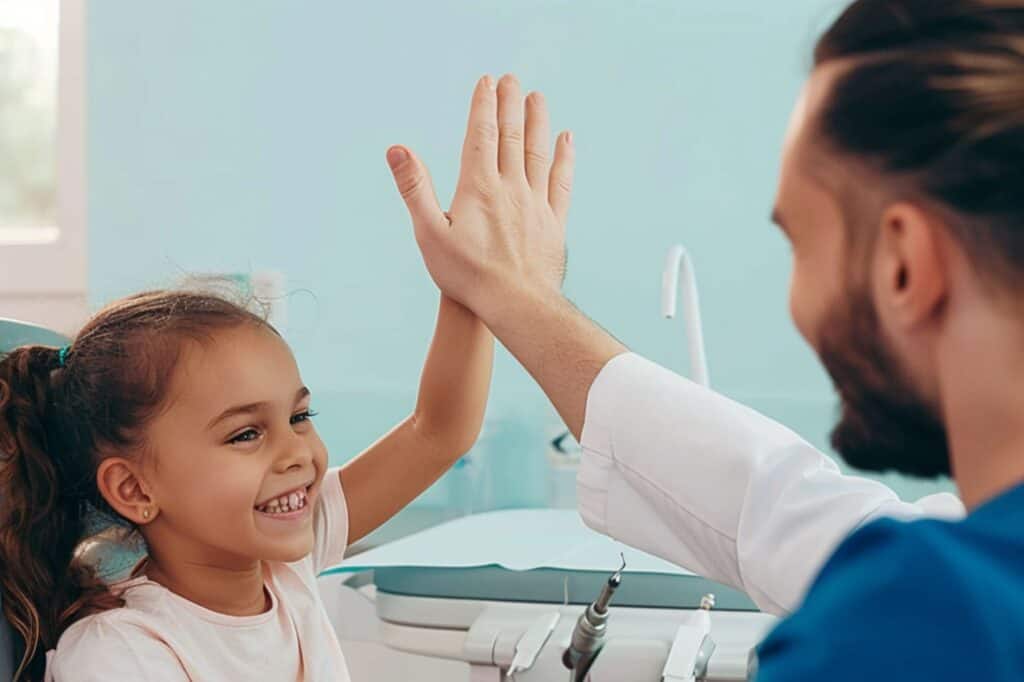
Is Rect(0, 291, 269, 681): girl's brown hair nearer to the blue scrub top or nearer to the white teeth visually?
the white teeth

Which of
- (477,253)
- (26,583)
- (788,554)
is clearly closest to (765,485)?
(788,554)

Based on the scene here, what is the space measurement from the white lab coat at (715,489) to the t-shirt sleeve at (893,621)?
531 millimetres

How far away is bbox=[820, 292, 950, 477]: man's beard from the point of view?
25.4 inches

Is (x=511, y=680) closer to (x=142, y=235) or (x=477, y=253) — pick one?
(x=477, y=253)

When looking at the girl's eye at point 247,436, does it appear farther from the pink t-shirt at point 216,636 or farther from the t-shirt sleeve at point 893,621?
the t-shirt sleeve at point 893,621

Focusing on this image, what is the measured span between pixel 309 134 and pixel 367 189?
0.48 feet

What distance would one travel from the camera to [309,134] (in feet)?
7.89

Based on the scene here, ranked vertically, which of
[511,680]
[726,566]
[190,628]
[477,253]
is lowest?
[511,680]

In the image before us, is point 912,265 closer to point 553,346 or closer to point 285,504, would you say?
point 553,346

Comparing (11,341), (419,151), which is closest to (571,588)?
(11,341)

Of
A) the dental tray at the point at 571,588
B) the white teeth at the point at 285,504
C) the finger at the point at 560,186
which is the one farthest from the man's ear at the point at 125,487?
the finger at the point at 560,186

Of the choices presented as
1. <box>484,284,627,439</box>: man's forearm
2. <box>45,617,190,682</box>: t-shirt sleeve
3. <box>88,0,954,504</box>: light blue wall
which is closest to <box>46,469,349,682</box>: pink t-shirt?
<box>45,617,190,682</box>: t-shirt sleeve

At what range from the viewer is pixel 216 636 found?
1222 millimetres

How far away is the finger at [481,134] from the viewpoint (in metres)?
1.19
